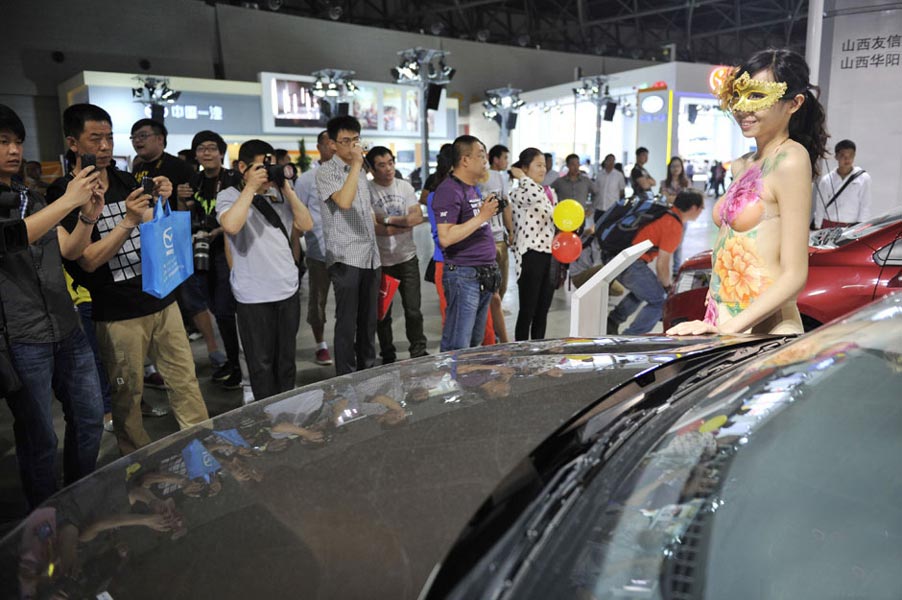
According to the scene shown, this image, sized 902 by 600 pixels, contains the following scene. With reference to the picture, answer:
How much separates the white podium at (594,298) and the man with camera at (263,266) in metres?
1.46

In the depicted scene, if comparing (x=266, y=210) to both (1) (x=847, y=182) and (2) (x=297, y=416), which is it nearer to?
(2) (x=297, y=416)

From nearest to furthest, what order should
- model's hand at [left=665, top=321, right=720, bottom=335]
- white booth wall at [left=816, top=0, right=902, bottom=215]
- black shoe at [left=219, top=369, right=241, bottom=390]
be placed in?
1. model's hand at [left=665, top=321, right=720, bottom=335]
2. black shoe at [left=219, top=369, right=241, bottom=390]
3. white booth wall at [left=816, top=0, right=902, bottom=215]

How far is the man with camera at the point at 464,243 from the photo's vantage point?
3695 mm

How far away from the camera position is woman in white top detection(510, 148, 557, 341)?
4.37m

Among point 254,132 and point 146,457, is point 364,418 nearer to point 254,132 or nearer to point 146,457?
point 146,457

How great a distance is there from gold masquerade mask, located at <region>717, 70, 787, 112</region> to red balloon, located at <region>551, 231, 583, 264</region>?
249cm

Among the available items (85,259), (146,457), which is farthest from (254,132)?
(146,457)

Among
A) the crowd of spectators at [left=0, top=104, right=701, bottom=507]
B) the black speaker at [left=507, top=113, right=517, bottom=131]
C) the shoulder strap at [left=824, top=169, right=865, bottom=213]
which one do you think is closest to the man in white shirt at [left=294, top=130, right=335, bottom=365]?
the crowd of spectators at [left=0, top=104, right=701, bottom=507]

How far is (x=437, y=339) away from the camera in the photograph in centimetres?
527

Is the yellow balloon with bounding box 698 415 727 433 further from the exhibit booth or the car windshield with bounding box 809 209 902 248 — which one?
the exhibit booth

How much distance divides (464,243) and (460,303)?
36cm

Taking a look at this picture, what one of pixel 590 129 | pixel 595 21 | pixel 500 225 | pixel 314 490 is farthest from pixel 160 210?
pixel 595 21

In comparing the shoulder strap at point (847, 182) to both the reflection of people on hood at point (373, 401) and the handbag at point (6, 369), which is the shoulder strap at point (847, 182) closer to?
the reflection of people on hood at point (373, 401)

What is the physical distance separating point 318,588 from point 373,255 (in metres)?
3.01
